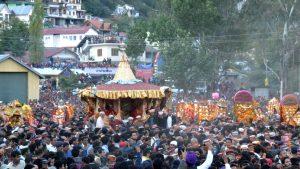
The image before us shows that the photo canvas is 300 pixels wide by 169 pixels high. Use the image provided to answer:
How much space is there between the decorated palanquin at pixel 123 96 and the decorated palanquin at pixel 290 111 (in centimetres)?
Result: 494

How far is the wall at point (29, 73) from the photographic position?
42312mm

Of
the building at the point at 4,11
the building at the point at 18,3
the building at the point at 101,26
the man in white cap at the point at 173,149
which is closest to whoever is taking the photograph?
the man in white cap at the point at 173,149

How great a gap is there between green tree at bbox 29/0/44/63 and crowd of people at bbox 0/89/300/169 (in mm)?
53912

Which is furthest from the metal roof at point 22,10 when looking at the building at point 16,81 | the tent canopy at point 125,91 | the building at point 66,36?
the tent canopy at point 125,91

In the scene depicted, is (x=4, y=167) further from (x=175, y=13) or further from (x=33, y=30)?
(x=33, y=30)

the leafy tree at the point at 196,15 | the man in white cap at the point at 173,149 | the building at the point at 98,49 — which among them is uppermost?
the leafy tree at the point at 196,15

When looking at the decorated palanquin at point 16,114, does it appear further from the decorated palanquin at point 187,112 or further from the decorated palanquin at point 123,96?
the decorated palanquin at point 187,112

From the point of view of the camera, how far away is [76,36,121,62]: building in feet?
272

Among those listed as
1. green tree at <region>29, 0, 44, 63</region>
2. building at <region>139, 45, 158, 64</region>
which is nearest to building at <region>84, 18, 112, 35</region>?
building at <region>139, 45, 158, 64</region>

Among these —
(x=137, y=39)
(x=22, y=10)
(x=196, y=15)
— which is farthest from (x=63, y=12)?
(x=196, y=15)

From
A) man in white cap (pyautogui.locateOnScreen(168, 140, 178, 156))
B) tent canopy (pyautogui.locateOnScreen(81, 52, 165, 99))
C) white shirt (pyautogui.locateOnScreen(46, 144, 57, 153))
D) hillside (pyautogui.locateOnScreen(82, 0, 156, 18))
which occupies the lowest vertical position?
white shirt (pyautogui.locateOnScreen(46, 144, 57, 153))

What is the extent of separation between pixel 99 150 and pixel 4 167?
2095mm

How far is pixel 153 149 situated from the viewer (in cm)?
1570

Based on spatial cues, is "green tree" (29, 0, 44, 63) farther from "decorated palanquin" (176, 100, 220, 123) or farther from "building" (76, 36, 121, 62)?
"decorated palanquin" (176, 100, 220, 123)
